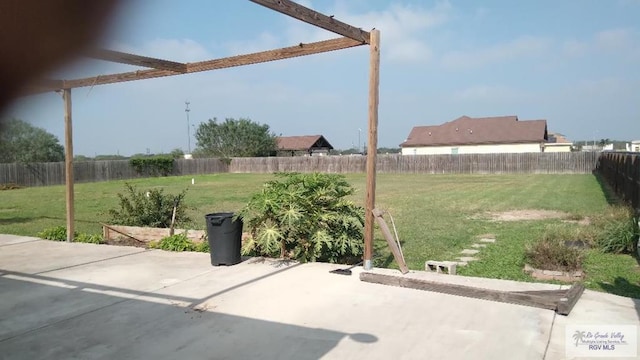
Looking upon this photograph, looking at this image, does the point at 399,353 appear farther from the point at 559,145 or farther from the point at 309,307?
the point at 559,145

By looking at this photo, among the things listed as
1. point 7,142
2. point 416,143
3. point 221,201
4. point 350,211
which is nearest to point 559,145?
point 416,143

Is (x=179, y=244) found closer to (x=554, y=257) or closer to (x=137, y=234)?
(x=137, y=234)

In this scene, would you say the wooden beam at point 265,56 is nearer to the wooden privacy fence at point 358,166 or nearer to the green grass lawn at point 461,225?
the green grass lawn at point 461,225

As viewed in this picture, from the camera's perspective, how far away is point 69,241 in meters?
9.12

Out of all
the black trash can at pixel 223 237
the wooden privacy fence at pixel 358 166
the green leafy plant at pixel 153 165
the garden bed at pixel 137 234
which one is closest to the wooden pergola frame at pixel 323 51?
the black trash can at pixel 223 237

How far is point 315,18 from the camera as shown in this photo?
17.0ft

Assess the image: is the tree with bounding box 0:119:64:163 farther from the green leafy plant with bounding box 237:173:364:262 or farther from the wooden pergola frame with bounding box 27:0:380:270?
the green leafy plant with bounding box 237:173:364:262

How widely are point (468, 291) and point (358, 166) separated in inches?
1592

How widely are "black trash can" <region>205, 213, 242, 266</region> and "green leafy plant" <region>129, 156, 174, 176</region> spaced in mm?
36040

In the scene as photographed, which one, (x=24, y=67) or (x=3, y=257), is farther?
(x=3, y=257)

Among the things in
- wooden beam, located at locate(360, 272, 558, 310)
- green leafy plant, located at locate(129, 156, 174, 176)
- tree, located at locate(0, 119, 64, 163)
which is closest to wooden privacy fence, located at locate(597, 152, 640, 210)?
wooden beam, located at locate(360, 272, 558, 310)

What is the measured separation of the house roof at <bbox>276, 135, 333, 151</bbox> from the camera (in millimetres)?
70438

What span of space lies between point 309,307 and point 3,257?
587 centimetres

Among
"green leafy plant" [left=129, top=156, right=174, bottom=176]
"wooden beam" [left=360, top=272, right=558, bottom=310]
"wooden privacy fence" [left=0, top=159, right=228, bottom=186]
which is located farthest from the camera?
"green leafy plant" [left=129, top=156, right=174, bottom=176]
